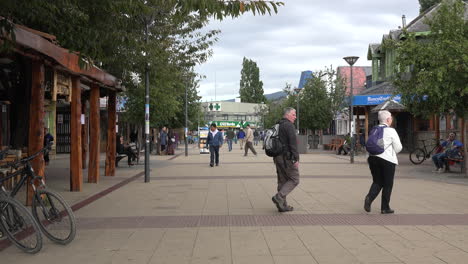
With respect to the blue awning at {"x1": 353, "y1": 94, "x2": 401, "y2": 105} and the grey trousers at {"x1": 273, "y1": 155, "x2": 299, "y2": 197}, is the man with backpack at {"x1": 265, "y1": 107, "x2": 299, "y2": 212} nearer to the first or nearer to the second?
the grey trousers at {"x1": 273, "y1": 155, "x2": 299, "y2": 197}

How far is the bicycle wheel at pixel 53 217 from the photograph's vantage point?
20.9 ft

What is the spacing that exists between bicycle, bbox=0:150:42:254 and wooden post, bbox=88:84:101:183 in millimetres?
7637

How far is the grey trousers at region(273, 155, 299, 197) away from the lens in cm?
866

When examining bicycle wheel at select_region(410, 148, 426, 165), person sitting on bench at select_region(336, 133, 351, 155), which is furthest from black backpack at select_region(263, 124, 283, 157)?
person sitting on bench at select_region(336, 133, 351, 155)

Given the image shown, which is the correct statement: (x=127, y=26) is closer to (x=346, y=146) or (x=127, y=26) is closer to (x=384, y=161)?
(x=384, y=161)

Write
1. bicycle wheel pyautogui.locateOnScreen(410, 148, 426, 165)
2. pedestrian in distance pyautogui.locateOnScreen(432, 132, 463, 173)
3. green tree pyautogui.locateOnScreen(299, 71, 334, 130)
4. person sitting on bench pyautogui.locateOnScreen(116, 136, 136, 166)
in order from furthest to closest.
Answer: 1. green tree pyautogui.locateOnScreen(299, 71, 334, 130)
2. bicycle wheel pyautogui.locateOnScreen(410, 148, 426, 165)
3. person sitting on bench pyautogui.locateOnScreen(116, 136, 136, 166)
4. pedestrian in distance pyautogui.locateOnScreen(432, 132, 463, 173)

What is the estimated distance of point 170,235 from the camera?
22.9 feet

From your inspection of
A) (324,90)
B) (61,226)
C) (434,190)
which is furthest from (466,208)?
(324,90)

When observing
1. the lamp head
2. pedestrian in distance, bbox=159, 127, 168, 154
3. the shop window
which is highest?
the lamp head

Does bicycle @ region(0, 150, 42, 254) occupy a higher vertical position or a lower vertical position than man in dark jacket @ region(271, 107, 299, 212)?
lower

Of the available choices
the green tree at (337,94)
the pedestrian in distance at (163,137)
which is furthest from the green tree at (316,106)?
the pedestrian in distance at (163,137)

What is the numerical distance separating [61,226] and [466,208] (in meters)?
6.96

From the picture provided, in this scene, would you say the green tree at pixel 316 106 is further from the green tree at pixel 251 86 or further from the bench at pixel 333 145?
the green tree at pixel 251 86

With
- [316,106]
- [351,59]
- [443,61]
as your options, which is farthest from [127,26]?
[316,106]
